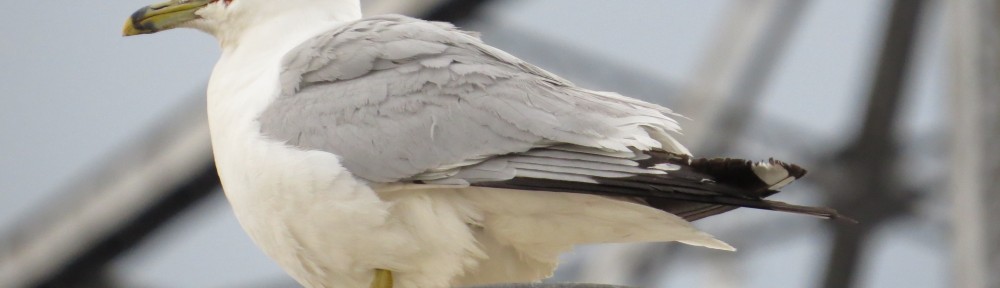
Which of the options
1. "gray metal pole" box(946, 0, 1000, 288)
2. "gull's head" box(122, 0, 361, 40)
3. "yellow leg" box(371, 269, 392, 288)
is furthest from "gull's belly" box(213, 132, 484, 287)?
"gray metal pole" box(946, 0, 1000, 288)

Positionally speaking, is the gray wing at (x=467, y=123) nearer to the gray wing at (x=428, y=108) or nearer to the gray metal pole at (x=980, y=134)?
the gray wing at (x=428, y=108)

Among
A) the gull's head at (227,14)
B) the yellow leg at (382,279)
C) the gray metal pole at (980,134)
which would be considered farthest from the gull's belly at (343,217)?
the gray metal pole at (980,134)

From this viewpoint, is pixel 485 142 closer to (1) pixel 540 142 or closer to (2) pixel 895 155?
(1) pixel 540 142

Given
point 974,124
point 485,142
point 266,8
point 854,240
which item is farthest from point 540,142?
point 854,240

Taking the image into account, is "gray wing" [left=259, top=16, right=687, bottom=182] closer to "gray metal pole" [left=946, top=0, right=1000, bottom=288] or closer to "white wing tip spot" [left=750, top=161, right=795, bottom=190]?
"white wing tip spot" [left=750, top=161, right=795, bottom=190]

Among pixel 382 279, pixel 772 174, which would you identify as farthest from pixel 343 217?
pixel 772 174

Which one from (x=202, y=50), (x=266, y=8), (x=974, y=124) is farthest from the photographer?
(x=202, y=50)

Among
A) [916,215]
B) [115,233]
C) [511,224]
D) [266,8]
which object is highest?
[266,8]
